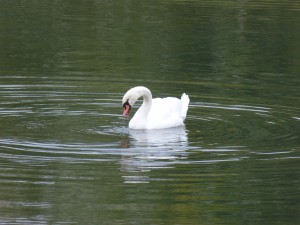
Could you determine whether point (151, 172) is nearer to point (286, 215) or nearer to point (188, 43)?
point (286, 215)

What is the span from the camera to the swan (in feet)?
60.7

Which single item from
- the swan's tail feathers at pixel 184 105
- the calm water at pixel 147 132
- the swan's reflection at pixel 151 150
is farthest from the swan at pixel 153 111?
the calm water at pixel 147 132

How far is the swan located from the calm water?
0.25m

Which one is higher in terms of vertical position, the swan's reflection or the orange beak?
the orange beak

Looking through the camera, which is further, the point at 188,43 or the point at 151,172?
the point at 188,43

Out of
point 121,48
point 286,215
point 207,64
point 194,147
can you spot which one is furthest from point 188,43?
point 286,215

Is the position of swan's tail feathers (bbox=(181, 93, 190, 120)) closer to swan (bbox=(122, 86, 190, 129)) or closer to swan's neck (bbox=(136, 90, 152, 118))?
swan (bbox=(122, 86, 190, 129))

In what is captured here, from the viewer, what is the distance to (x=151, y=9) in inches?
1608

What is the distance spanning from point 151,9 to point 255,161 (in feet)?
83.9

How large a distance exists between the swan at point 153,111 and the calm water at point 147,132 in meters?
0.25

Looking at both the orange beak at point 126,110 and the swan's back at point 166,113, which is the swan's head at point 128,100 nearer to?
the orange beak at point 126,110

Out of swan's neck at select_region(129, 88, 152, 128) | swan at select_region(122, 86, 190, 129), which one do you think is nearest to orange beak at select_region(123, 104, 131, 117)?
swan at select_region(122, 86, 190, 129)

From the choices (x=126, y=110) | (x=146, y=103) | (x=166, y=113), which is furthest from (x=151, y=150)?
(x=146, y=103)

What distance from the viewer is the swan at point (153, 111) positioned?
60.7ft
